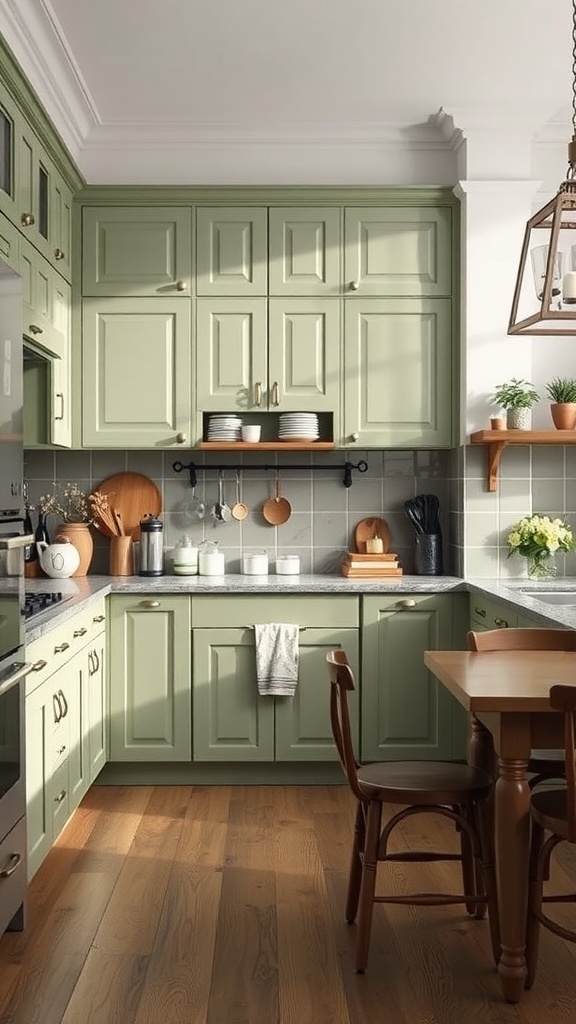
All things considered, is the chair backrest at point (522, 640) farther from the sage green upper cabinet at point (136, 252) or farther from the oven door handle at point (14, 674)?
the sage green upper cabinet at point (136, 252)

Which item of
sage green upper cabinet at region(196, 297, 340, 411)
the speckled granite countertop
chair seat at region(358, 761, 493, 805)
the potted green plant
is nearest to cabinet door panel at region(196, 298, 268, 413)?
sage green upper cabinet at region(196, 297, 340, 411)

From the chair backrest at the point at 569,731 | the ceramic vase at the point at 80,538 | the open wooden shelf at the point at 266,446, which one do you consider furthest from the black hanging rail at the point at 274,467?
the chair backrest at the point at 569,731

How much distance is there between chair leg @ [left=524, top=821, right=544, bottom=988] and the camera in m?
2.62

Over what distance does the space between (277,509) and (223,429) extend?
0.53 meters

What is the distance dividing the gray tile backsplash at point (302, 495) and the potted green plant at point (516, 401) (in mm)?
503

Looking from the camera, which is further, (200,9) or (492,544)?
(492,544)

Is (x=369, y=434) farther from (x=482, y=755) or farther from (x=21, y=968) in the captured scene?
(x=21, y=968)

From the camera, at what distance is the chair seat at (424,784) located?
277 cm

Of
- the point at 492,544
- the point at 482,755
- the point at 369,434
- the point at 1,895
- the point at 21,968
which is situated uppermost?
the point at 369,434

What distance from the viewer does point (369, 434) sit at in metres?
4.88

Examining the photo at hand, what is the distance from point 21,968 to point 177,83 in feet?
11.0

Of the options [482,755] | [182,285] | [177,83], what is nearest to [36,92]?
[177,83]

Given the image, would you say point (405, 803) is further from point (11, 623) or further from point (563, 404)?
point (563, 404)

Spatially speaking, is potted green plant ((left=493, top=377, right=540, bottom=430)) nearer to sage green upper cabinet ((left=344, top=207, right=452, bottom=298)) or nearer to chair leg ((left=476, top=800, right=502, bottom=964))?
sage green upper cabinet ((left=344, top=207, right=452, bottom=298))
